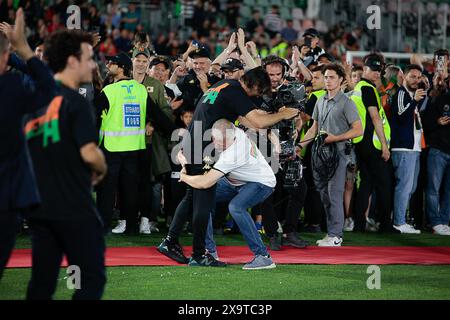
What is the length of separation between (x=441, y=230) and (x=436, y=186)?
26.2 inches

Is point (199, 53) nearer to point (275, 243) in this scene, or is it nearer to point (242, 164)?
point (275, 243)

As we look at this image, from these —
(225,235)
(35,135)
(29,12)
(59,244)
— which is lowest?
(225,235)

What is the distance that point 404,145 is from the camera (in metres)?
12.9

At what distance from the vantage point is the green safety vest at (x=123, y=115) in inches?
446

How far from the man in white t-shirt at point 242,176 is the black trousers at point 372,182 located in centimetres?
362

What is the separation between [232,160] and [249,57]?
135 inches

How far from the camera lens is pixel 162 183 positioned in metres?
12.9

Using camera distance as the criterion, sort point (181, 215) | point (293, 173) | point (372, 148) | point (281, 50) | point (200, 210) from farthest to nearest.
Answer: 1. point (281, 50)
2. point (372, 148)
3. point (293, 173)
4. point (181, 215)
5. point (200, 210)

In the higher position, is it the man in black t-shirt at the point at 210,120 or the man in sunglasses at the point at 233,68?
the man in sunglasses at the point at 233,68

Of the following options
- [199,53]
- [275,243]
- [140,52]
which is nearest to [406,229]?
[275,243]

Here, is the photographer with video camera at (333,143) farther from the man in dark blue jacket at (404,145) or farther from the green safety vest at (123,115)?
the green safety vest at (123,115)

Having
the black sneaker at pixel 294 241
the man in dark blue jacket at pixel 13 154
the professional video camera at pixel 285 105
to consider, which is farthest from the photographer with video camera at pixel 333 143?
the man in dark blue jacket at pixel 13 154

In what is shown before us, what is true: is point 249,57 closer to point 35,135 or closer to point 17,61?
point 17,61
